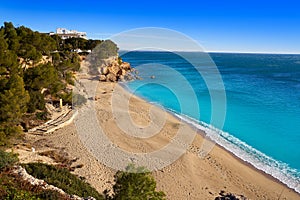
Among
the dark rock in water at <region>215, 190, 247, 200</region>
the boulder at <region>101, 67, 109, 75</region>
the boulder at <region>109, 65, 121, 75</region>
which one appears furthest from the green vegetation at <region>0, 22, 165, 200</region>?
the boulder at <region>109, 65, 121, 75</region>

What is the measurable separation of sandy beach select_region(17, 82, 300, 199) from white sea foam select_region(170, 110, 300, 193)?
0.66m

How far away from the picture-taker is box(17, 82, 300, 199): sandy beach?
12.6m

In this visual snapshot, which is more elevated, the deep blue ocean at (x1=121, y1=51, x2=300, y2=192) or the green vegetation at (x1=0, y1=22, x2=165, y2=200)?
the green vegetation at (x1=0, y1=22, x2=165, y2=200)

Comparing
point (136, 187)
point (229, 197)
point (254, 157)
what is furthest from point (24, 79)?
point (254, 157)

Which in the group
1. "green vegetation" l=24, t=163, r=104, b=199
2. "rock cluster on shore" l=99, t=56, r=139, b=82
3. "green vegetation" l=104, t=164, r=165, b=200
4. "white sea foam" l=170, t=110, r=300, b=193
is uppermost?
"rock cluster on shore" l=99, t=56, r=139, b=82

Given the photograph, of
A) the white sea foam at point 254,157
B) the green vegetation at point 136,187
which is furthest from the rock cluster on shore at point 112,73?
the green vegetation at point 136,187

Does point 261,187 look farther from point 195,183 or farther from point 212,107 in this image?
point 212,107

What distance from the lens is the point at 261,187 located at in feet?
45.3

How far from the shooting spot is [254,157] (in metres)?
17.5

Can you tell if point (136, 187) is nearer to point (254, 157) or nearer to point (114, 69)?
point (254, 157)

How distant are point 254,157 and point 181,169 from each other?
588cm

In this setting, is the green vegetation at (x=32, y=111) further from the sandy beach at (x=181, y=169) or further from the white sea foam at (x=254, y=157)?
the white sea foam at (x=254, y=157)

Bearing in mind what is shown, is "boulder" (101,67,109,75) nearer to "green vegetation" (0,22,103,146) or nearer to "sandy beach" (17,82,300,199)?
"green vegetation" (0,22,103,146)

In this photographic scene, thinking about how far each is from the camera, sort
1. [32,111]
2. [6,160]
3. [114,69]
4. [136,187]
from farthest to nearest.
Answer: [114,69], [32,111], [6,160], [136,187]
